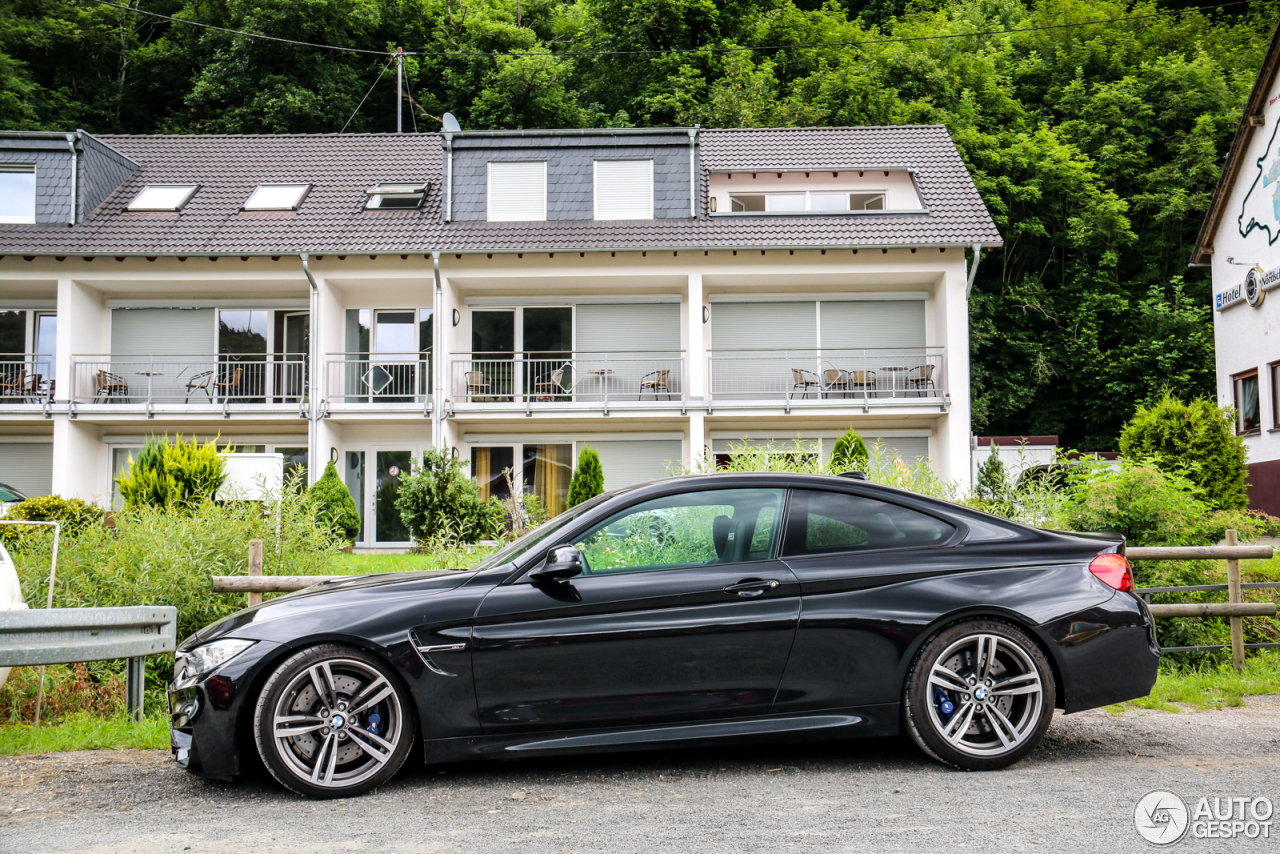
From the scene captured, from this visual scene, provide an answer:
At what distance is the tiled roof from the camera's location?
18.2 metres

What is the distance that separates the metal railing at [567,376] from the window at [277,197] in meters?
4.92

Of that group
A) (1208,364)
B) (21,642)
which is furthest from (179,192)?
(1208,364)

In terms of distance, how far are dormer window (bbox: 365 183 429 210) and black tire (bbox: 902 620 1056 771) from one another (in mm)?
17658

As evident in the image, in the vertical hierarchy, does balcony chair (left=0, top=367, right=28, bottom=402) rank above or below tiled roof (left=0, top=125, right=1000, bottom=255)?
below

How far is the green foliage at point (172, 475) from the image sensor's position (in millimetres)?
11242

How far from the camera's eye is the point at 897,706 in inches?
172

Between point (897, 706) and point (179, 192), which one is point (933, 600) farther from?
point (179, 192)

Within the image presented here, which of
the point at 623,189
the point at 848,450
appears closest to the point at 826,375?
the point at 848,450

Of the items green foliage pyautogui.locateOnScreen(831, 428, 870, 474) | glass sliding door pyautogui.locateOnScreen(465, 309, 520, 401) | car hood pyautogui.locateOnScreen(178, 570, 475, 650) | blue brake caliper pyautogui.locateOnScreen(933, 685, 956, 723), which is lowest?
blue brake caliper pyautogui.locateOnScreen(933, 685, 956, 723)

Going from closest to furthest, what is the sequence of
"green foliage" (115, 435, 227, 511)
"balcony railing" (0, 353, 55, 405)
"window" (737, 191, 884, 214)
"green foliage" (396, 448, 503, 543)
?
1. "green foliage" (115, 435, 227, 511)
2. "green foliage" (396, 448, 503, 543)
3. "balcony railing" (0, 353, 55, 405)
4. "window" (737, 191, 884, 214)

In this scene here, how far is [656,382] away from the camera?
61.5 ft

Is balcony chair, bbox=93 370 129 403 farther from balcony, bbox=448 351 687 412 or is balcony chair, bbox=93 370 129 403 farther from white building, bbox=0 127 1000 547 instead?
balcony, bbox=448 351 687 412

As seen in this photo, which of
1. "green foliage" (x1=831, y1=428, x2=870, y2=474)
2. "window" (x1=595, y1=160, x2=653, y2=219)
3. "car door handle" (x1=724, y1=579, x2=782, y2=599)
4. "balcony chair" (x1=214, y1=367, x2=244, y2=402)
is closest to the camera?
"car door handle" (x1=724, y1=579, x2=782, y2=599)

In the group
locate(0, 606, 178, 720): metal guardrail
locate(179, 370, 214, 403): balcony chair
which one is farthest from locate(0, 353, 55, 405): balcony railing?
locate(0, 606, 178, 720): metal guardrail
